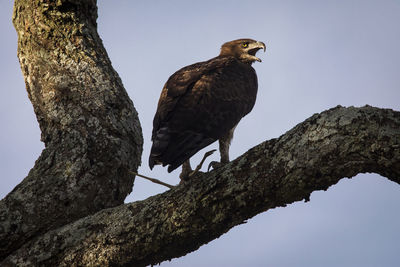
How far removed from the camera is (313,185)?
121 inches

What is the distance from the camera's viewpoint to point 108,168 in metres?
4.27

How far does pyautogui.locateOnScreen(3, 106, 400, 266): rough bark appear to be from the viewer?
9.55ft

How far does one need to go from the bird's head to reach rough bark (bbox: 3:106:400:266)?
4.01 metres

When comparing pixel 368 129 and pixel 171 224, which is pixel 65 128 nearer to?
pixel 171 224

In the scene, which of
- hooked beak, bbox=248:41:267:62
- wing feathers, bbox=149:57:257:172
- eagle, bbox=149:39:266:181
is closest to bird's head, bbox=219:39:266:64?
hooked beak, bbox=248:41:267:62

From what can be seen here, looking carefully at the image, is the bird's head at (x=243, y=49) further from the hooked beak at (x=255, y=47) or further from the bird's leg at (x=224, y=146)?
the bird's leg at (x=224, y=146)

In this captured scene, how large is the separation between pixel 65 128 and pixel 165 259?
158cm

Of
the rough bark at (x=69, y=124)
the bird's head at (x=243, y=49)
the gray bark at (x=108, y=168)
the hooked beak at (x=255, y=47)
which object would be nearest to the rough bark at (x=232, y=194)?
the gray bark at (x=108, y=168)

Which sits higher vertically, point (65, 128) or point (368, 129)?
point (65, 128)

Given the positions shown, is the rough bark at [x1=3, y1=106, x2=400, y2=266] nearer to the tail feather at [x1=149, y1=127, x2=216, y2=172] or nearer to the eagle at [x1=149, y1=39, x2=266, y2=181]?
the tail feather at [x1=149, y1=127, x2=216, y2=172]

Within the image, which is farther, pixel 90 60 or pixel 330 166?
pixel 90 60

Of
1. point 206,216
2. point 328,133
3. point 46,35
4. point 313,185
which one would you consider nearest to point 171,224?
point 206,216

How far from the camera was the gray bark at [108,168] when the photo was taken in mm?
3004

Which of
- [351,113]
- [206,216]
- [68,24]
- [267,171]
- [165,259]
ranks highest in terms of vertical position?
[68,24]
